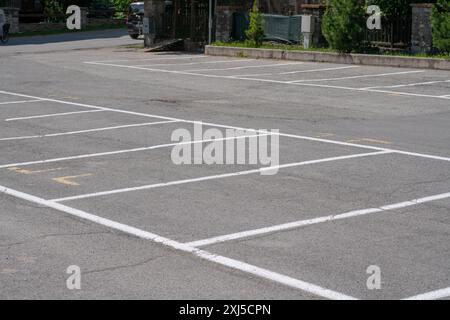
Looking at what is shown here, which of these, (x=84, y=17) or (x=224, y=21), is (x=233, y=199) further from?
(x=84, y=17)

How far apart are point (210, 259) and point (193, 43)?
32511 millimetres

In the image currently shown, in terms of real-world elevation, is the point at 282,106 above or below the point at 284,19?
below

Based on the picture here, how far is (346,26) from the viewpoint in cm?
3238

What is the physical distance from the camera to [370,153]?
1484 centimetres

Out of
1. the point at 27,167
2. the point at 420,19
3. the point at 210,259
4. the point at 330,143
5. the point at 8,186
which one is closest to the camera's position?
the point at 210,259

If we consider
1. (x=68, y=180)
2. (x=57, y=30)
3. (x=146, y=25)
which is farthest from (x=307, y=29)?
(x=57, y=30)

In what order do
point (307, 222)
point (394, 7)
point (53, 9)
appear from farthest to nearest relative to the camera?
point (53, 9), point (394, 7), point (307, 222)

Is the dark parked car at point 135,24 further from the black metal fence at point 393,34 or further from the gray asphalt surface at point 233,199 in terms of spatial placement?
the gray asphalt surface at point 233,199

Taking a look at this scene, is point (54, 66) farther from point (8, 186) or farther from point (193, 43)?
point (8, 186)

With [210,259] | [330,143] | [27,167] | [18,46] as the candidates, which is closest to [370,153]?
[330,143]

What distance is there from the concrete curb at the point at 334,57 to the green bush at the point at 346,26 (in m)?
0.47

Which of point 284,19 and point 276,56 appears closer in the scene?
point 276,56

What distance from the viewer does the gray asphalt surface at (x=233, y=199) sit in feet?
27.4

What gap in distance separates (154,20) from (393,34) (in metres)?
13.3
